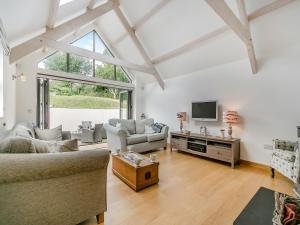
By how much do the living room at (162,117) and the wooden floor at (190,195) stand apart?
0.02 meters

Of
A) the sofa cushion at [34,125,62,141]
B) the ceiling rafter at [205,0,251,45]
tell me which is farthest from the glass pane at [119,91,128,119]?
the ceiling rafter at [205,0,251,45]

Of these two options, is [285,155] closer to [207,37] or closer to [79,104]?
[207,37]

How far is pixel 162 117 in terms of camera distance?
18.7 feet

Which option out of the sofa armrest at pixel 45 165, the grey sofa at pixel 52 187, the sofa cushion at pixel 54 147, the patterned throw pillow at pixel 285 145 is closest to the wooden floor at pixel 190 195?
the grey sofa at pixel 52 187

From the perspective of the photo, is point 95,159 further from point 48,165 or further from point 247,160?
point 247,160

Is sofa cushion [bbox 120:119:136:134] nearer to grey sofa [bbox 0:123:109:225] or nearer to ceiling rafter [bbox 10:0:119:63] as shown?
ceiling rafter [bbox 10:0:119:63]

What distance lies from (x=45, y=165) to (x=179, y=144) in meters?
3.56

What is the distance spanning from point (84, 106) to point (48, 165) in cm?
579

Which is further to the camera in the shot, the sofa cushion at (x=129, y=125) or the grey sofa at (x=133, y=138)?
the sofa cushion at (x=129, y=125)

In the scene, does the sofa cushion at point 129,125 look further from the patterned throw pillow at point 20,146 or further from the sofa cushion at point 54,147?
the patterned throw pillow at point 20,146

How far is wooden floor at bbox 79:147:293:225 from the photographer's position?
168 centimetres

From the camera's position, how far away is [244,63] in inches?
139

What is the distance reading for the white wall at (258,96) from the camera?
2.90 m

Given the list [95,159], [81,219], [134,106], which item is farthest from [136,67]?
[81,219]
